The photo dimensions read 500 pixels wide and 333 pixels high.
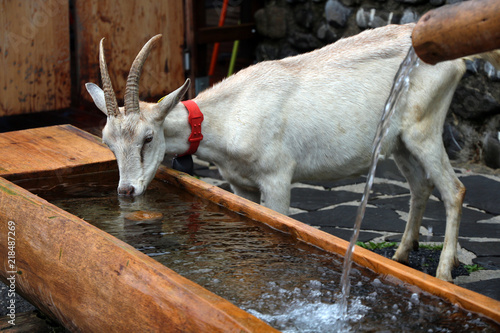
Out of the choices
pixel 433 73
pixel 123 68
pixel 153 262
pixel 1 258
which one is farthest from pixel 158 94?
pixel 153 262

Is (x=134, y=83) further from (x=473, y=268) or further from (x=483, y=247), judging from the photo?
(x=483, y=247)

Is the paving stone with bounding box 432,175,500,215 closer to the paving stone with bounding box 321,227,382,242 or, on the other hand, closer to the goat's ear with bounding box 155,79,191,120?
the paving stone with bounding box 321,227,382,242

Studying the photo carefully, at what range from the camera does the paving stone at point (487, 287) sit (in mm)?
3260

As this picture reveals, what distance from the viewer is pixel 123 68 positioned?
6305 mm

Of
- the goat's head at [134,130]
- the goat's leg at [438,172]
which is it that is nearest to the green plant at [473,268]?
the goat's leg at [438,172]

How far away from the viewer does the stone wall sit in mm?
5418

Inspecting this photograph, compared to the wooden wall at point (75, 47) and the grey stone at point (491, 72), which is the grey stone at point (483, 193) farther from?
the wooden wall at point (75, 47)

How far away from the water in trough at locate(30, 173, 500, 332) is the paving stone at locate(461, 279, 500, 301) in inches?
45.4

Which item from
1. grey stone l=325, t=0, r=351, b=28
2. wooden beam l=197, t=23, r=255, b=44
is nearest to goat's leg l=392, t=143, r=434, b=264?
grey stone l=325, t=0, r=351, b=28

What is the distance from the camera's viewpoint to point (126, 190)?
337 centimetres

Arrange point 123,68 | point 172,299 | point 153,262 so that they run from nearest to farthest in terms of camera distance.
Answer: point 172,299, point 153,262, point 123,68

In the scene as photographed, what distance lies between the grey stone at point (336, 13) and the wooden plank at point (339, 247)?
3318mm

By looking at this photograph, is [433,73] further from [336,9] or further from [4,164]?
[336,9]

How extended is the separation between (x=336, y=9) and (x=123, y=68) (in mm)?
2154
